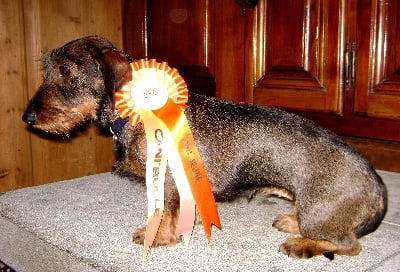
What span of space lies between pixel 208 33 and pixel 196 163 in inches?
60.1

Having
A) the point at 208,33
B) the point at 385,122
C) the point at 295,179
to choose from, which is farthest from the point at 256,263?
the point at 208,33

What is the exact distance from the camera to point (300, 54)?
2.89 meters

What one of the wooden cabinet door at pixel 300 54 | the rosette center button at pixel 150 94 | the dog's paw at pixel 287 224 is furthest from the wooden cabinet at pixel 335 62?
the rosette center button at pixel 150 94

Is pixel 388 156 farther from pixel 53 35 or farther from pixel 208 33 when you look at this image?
pixel 53 35

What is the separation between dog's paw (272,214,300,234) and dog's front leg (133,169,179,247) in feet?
1.74

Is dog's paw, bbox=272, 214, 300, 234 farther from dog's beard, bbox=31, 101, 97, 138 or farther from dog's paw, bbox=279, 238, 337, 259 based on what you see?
dog's beard, bbox=31, 101, 97, 138

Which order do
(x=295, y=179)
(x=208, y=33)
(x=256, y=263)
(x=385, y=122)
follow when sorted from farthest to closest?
(x=208, y=33) → (x=385, y=122) → (x=295, y=179) → (x=256, y=263)

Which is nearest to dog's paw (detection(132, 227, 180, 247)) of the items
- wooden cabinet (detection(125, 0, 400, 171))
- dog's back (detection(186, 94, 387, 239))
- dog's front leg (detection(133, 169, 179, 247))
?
dog's front leg (detection(133, 169, 179, 247))

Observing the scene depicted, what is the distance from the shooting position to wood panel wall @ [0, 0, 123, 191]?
3607mm

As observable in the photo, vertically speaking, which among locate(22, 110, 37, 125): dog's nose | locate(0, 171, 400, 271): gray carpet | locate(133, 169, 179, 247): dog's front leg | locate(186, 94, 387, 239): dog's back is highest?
locate(22, 110, 37, 125): dog's nose

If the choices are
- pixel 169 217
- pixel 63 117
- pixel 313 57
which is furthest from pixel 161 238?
pixel 313 57

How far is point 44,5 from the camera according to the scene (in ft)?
12.2

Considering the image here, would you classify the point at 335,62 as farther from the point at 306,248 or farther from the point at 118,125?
the point at 118,125

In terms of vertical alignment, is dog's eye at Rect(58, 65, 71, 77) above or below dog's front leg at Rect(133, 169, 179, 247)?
above
